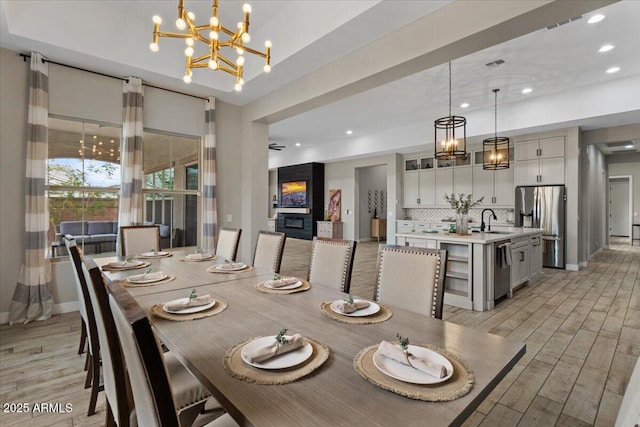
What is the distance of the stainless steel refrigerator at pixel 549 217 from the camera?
608 cm

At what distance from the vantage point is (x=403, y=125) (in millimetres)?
7520

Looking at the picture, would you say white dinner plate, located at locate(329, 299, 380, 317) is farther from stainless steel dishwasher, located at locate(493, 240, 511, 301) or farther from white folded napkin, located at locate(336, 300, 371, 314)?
stainless steel dishwasher, located at locate(493, 240, 511, 301)

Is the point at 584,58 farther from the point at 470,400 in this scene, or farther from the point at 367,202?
the point at 367,202

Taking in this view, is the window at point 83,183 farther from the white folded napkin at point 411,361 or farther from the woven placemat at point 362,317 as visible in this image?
the white folded napkin at point 411,361

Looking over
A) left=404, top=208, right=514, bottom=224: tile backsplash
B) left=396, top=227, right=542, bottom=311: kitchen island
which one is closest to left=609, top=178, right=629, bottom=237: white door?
left=404, top=208, right=514, bottom=224: tile backsplash

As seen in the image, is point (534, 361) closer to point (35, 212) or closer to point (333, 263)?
point (333, 263)

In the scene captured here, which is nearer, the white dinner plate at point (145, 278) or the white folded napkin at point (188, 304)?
the white folded napkin at point (188, 304)

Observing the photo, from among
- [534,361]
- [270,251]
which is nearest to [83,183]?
[270,251]

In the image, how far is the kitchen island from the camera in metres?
3.66

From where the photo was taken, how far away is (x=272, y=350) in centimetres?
100

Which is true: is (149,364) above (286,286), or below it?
above

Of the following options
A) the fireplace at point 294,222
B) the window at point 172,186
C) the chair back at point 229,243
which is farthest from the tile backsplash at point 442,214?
the window at point 172,186

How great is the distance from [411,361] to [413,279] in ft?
2.83

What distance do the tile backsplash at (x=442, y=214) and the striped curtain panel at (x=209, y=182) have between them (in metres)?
5.87
